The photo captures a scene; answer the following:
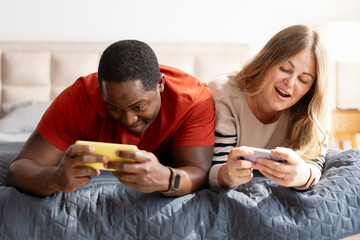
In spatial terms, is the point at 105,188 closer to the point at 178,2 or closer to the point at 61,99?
the point at 61,99

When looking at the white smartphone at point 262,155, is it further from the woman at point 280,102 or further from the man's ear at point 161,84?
the man's ear at point 161,84

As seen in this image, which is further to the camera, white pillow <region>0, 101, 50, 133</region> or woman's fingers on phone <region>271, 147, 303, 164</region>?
white pillow <region>0, 101, 50, 133</region>

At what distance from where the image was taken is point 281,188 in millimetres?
1144

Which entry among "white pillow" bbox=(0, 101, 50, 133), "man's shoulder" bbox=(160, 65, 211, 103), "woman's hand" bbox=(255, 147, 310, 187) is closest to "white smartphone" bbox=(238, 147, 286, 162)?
"woman's hand" bbox=(255, 147, 310, 187)

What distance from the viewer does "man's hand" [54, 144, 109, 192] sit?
3.02 feet

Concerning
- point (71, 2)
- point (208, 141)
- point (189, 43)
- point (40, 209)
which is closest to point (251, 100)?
point (208, 141)

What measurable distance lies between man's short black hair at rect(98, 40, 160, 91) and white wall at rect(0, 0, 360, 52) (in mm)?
2095

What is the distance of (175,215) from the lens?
39.6 inches

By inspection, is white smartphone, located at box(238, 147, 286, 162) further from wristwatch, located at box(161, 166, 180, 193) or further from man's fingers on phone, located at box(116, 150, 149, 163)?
man's fingers on phone, located at box(116, 150, 149, 163)

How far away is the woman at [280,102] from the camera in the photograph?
1367mm

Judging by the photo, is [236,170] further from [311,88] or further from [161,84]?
[311,88]

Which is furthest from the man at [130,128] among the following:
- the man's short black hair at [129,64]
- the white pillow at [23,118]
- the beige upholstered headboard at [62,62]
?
the beige upholstered headboard at [62,62]

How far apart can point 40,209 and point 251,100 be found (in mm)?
890

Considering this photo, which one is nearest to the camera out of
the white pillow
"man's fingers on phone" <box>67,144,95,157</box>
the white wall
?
"man's fingers on phone" <box>67,144,95,157</box>
